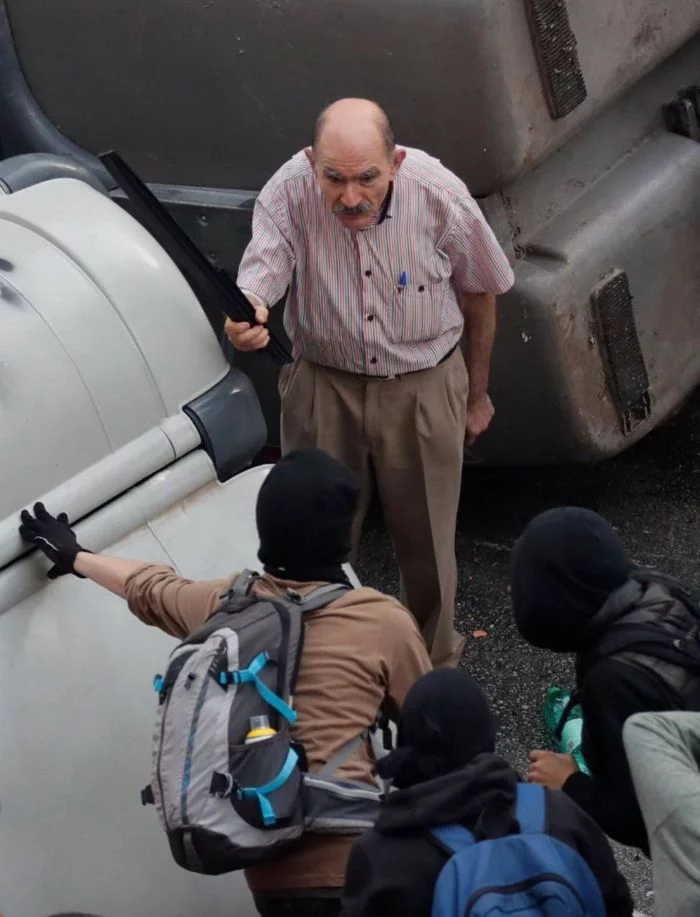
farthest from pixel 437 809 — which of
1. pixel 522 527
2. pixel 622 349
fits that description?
pixel 522 527

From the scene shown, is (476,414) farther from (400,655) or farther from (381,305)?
(400,655)

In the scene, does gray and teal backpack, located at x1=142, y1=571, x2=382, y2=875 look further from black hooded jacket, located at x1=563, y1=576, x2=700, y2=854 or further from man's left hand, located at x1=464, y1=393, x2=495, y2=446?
man's left hand, located at x1=464, y1=393, x2=495, y2=446

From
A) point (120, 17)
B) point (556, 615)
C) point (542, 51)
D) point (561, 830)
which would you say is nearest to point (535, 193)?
point (542, 51)

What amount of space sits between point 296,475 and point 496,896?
0.76m

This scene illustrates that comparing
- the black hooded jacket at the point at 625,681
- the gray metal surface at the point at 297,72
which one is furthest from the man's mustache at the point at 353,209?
the black hooded jacket at the point at 625,681

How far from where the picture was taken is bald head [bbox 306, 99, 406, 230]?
2.79 meters

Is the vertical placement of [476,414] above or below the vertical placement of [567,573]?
below

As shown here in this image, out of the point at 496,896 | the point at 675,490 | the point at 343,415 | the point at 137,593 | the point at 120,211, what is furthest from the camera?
the point at 675,490

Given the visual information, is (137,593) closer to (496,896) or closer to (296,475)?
(296,475)

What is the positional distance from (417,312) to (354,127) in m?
0.44

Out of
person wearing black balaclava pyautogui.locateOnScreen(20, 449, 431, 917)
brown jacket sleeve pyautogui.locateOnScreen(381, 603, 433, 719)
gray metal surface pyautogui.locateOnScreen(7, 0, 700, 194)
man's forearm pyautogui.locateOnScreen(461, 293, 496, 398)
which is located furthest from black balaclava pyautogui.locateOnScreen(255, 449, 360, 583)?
gray metal surface pyautogui.locateOnScreen(7, 0, 700, 194)

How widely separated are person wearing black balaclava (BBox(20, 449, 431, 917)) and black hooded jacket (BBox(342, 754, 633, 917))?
317mm

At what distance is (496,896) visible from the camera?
1.75m

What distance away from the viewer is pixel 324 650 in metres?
2.19
